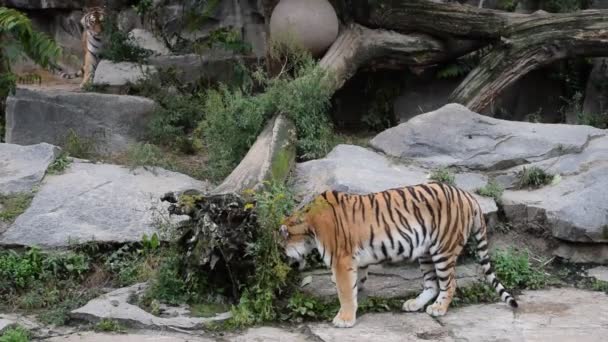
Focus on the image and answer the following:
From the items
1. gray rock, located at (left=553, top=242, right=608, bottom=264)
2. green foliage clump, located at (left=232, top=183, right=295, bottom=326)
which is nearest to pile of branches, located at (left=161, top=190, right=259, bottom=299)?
green foliage clump, located at (left=232, top=183, right=295, bottom=326)

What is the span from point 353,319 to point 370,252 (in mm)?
519

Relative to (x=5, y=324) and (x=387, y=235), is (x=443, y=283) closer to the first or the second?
(x=387, y=235)

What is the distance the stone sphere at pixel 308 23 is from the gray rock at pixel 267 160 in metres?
1.73

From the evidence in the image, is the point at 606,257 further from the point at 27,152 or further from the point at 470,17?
the point at 27,152

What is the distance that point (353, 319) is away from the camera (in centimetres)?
579

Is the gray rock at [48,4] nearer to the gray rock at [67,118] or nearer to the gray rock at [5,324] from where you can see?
the gray rock at [67,118]

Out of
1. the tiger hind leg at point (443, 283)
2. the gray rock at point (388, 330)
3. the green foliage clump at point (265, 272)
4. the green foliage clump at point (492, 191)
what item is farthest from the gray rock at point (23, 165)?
the green foliage clump at point (492, 191)

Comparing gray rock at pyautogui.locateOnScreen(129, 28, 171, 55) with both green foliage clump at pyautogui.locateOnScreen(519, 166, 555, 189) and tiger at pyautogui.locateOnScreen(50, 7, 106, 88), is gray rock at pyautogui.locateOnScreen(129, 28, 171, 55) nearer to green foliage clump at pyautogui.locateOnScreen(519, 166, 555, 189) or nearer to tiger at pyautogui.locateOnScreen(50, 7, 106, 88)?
tiger at pyautogui.locateOnScreen(50, 7, 106, 88)

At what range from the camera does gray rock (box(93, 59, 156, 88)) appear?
35.9 feet

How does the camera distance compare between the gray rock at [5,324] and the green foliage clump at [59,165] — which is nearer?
the gray rock at [5,324]

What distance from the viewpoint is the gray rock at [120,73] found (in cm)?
1094

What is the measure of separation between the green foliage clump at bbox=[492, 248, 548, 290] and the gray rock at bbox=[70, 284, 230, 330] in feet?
7.66

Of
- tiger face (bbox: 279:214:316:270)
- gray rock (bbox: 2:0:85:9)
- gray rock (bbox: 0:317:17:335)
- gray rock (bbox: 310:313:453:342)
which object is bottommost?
gray rock (bbox: 0:317:17:335)

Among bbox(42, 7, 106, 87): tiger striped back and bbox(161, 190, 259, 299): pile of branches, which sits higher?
bbox(42, 7, 106, 87): tiger striped back
